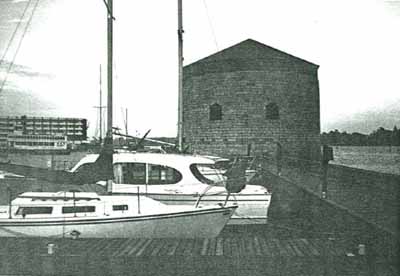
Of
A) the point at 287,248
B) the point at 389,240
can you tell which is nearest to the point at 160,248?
the point at 287,248

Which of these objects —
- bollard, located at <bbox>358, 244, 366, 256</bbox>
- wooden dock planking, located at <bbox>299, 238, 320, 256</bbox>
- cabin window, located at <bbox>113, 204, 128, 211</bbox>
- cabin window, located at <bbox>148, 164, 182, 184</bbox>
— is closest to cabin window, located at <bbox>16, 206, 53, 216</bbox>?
cabin window, located at <bbox>113, 204, 128, 211</bbox>

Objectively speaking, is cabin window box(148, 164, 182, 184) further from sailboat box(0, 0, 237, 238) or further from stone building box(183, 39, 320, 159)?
stone building box(183, 39, 320, 159)

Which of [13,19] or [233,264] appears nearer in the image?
[233,264]

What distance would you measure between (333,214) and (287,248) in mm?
3927

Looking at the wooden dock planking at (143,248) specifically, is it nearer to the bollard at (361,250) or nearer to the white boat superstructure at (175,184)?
the white boat superstructure at (175,184)

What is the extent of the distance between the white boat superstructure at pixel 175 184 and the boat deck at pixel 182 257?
2467 mm

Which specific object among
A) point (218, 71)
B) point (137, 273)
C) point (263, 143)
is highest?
point (218, 71)

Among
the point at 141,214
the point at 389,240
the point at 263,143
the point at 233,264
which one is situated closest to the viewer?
the point at 233,264

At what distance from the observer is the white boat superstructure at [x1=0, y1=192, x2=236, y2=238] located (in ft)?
27.3

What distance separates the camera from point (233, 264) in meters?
6.75

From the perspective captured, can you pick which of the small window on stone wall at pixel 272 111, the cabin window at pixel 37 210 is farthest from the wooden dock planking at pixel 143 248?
the small window on stone wall at pixel 272 111

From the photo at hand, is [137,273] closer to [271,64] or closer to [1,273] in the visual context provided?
[1,273]

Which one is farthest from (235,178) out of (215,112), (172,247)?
(215,112)

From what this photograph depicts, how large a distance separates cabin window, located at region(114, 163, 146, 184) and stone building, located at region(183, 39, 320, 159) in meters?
17.1
